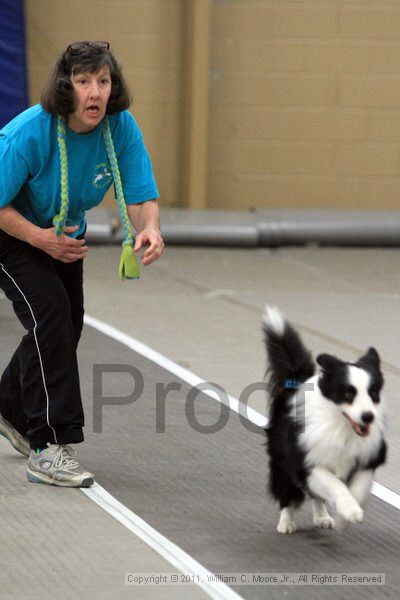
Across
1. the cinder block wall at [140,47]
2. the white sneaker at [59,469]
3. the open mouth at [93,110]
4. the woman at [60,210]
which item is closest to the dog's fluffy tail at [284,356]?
the woman at [60,210]

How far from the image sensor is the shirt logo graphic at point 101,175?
4941mm

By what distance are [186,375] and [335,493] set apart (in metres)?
2.87

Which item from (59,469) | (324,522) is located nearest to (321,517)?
(324,522)

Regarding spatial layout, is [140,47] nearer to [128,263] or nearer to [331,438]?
[128,263]

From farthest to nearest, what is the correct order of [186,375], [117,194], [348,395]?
1. [186,375]
2. [117,194]
3. [348,395]

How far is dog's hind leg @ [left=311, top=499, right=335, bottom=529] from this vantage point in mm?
4645

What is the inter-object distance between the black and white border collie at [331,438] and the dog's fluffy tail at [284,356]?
0.22 ft

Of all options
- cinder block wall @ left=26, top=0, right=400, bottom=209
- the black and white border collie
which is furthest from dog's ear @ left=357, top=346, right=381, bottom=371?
cinder block wall @ left=26, top=0, right=400, bottom=209

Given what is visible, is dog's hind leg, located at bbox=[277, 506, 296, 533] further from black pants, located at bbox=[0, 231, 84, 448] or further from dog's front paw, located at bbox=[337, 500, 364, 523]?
black pants, located at bbox=[0, 231, 84, 448]

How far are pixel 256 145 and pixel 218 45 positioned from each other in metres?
1.12

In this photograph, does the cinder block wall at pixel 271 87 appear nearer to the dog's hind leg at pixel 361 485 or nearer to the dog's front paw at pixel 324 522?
the dog's front paw at pixel 324 522

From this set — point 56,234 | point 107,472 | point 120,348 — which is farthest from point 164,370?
point 56,234

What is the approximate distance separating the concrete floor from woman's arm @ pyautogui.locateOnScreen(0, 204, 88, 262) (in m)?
1.02

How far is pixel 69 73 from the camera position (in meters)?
4.79
